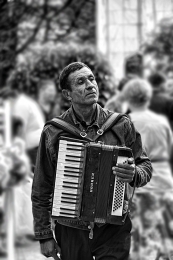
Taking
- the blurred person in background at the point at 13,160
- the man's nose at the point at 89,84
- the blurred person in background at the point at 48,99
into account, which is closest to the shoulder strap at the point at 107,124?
the man's nose at the point at 89,84

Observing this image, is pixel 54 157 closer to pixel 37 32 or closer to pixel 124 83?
pixel 124 83

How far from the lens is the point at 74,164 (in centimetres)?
409

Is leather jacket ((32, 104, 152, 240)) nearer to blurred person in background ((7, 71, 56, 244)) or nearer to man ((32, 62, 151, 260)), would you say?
man ((32, 62, 151, 260))

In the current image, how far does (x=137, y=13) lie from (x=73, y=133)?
8452mm

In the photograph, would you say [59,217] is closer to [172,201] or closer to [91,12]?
[172,201]

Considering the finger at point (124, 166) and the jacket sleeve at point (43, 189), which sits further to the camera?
the jacket sleeve at point (43, 189)

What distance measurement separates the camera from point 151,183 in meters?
6.73

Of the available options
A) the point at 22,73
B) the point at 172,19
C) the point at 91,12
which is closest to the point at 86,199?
the point at 22,73

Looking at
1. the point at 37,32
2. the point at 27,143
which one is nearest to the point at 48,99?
the point at 27,143

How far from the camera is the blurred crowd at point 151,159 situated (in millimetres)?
6336

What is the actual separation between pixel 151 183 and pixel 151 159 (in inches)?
10.8

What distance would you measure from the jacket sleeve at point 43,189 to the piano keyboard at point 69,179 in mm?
215

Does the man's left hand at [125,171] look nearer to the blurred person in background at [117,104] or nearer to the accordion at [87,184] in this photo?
the accordion at [87,184]

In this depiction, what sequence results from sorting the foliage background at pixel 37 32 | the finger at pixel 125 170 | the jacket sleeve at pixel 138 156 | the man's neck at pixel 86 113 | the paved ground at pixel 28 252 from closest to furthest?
the finger at pixel 125 170 → the jacket sleeve at pixel 138 156 → the man's neck at pixel 86 113 → the paved ground at pixel 28 252 → the foliage background at pixel 37 32
